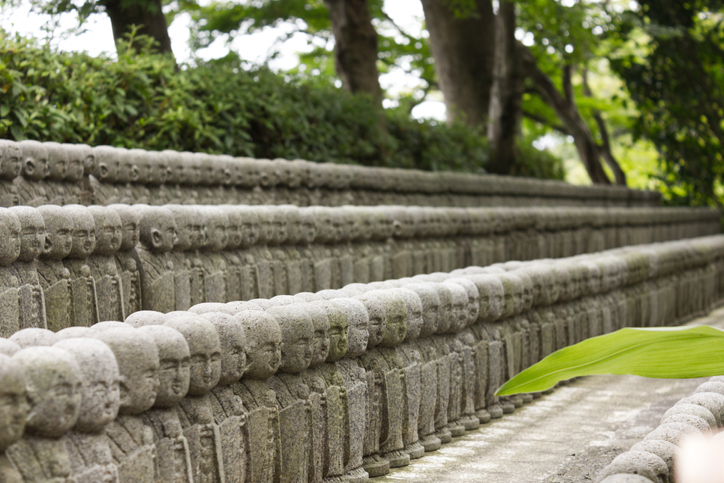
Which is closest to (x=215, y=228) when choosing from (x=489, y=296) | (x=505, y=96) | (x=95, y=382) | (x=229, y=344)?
(x=489, y=296)

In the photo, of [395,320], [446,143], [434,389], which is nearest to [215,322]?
[395,320]

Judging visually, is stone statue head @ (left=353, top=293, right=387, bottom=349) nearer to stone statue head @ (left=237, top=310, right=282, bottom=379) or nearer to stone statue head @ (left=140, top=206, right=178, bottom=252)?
stone statue head @ (left=237, top=310, right=282, bottom=379)

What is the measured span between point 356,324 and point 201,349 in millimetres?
637

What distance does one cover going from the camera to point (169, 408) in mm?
1675

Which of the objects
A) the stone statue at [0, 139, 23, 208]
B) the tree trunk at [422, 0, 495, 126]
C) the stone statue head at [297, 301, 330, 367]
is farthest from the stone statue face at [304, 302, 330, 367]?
the tree trunk at [422, 0, 495, 126]

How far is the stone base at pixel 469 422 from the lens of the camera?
2729 millimetres

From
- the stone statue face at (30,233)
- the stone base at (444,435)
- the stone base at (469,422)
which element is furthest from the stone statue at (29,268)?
the stone base at (469,422)

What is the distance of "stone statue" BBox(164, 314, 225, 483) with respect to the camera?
1.70 m

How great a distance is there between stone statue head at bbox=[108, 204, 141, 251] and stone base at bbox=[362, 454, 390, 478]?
54.6 inches

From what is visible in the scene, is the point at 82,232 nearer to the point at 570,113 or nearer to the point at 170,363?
the point at 170,363

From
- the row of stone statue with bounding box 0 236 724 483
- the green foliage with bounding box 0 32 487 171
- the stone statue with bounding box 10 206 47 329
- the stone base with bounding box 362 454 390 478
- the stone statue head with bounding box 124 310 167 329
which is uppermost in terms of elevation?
the green foliage with bounding box 0 32 487 171

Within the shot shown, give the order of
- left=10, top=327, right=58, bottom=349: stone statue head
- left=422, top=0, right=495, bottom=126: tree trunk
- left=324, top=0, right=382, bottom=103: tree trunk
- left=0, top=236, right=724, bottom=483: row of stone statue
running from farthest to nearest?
left=422, top=0, right=495, bottom=126: tree trunk → left=324, top=0, right=382, bottom=103: tree trunk → left=10, top=327, right=58, bottom=349: stone statue head → left=0, top=236, right=724, bottom=483: row of stone statue

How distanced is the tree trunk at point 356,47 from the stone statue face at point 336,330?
590cm

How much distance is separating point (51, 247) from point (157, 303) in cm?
57
